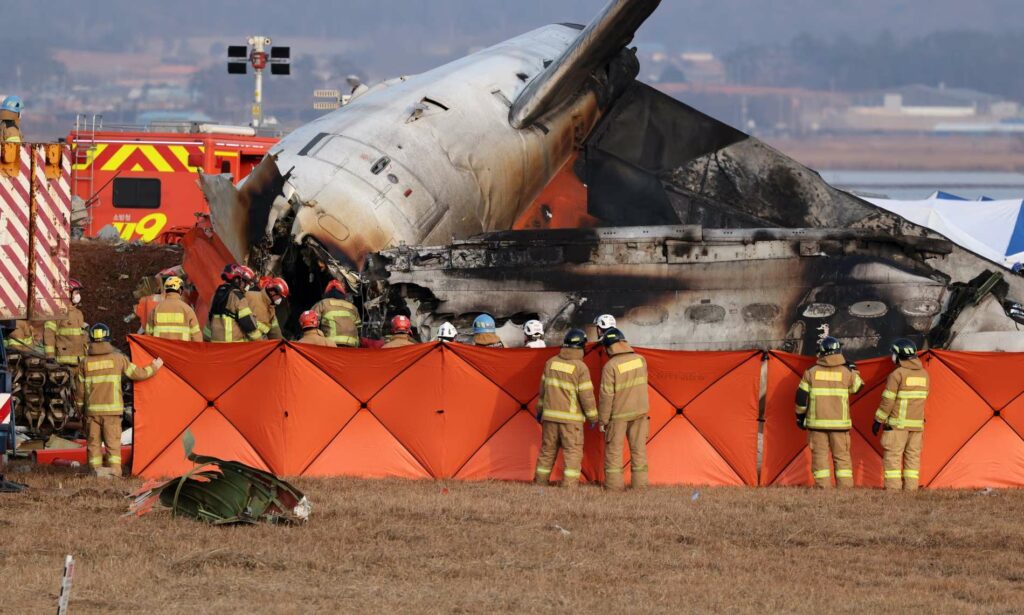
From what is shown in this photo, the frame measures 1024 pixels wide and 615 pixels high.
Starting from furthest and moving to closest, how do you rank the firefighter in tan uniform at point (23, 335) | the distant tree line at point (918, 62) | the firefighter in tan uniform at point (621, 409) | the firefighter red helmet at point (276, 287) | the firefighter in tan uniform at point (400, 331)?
the distant tree line at point (918, 62)
the firefighter in tan uniform at point (23, 335)
the firefighter red helmet at point (276, 287)
the firefighter in tan uniform at point (400, 331)
the firefighter in tan uniform at point (621, 409)

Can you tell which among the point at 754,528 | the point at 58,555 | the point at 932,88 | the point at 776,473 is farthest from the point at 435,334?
the point at 932,88

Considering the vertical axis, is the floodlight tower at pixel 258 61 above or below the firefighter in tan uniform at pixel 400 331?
above

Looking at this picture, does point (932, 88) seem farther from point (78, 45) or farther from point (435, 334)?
point (78, 45)

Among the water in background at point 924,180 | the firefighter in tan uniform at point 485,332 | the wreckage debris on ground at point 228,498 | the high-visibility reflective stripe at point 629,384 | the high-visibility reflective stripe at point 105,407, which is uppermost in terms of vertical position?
the water in background at point 924,180

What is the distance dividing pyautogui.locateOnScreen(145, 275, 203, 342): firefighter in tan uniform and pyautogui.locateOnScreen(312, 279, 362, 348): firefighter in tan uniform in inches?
68.0

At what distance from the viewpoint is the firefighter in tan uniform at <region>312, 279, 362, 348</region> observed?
64.2ft

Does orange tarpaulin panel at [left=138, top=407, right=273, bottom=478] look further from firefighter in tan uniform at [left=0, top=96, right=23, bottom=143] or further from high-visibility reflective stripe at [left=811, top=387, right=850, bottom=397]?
high-visibility reflective stripe at [left=811, top=387, right=850, bottom=397]

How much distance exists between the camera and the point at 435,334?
66.6 ft

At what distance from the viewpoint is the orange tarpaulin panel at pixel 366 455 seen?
17047 mm

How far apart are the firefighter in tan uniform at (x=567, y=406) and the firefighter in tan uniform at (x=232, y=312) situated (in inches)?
177

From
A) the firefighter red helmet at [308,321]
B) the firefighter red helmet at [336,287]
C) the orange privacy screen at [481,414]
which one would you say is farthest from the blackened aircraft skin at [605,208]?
the orange privacy screen at [481,414]

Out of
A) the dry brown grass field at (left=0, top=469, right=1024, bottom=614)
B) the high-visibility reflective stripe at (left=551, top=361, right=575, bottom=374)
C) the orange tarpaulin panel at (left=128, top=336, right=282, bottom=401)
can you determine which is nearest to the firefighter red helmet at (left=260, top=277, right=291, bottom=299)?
the orange tarpaulin panel at (left=128, top=336, right=282, bottom=401)

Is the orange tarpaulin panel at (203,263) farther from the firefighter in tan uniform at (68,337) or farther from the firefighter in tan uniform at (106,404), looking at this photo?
the firefighter in tan uniform at (106,404)

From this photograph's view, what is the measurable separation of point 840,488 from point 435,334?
6.16 m
